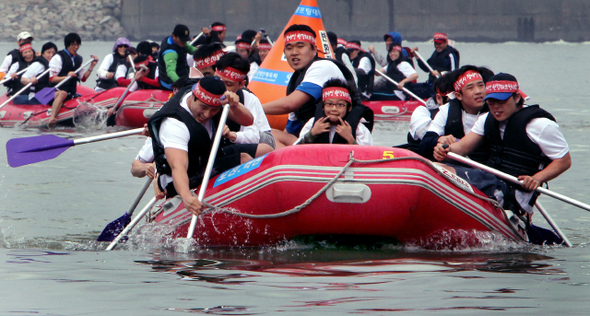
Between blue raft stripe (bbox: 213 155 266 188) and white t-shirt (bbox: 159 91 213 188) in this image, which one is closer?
white t-shirt (bbox: 159 91 213 188)

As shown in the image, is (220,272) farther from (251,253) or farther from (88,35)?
(88,35)

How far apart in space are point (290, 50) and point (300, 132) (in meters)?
0.72

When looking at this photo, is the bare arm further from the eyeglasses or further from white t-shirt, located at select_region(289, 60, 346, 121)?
the eyeglasses

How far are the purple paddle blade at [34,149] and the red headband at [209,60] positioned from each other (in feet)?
3.81

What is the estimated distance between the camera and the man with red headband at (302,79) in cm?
671

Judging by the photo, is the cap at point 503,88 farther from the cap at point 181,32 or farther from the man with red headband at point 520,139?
the cap at point 181,32

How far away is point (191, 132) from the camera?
5520 millimetres

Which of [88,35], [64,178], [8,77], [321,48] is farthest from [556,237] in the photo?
[88,35]

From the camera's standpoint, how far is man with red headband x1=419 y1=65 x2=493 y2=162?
637cm

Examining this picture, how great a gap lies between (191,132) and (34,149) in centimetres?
160

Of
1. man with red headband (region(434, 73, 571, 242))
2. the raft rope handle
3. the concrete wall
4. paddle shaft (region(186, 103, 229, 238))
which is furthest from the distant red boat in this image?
the concrete wall

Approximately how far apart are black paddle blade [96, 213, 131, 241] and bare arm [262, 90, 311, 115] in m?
1.43

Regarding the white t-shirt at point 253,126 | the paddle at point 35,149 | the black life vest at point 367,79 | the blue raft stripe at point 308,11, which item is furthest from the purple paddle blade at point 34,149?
the black life vest at point 367,79

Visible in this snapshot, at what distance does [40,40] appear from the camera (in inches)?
2418
